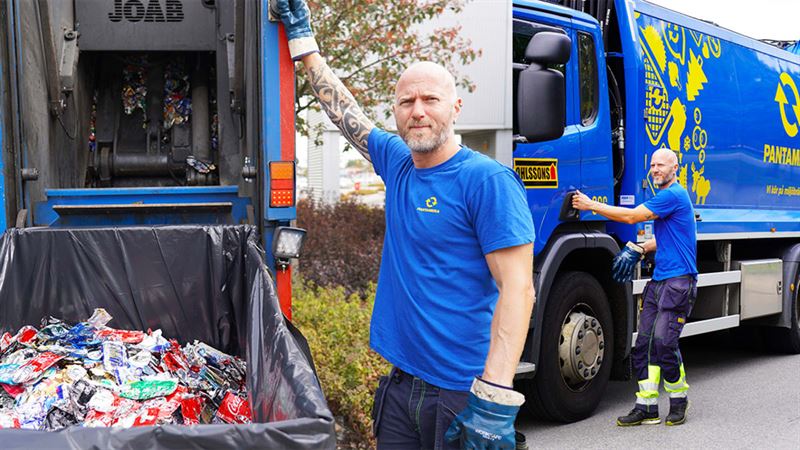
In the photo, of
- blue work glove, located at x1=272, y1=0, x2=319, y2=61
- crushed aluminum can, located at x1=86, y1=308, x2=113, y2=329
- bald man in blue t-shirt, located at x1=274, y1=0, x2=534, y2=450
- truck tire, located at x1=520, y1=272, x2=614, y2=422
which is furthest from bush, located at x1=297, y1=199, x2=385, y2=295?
bald man in blue t-shirt, located at x1=274, y1=0, x2=534, y2=450

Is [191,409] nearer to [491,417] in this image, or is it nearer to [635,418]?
[491,417]

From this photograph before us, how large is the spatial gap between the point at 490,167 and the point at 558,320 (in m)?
3.13

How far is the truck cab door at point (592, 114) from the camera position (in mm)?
5707

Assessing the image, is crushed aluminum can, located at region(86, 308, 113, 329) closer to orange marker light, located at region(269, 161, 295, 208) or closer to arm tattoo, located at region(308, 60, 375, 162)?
orange marker light, located at region(269, 161, 295, 208)

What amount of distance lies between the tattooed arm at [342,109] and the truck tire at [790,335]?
641 cm

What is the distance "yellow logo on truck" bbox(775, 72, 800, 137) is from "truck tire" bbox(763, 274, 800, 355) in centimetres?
147

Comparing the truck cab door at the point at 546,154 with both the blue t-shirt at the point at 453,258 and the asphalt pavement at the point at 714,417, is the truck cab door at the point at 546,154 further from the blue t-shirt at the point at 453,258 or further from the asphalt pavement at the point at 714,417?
the blue t-shirt at the point at 453,258

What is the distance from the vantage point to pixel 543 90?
4945 mm

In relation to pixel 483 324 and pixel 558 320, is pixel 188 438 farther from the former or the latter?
pixel 558 320

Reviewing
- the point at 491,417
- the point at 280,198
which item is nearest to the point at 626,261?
the point at 280,198

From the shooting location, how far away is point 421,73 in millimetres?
2674

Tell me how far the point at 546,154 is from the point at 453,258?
2.89 metres

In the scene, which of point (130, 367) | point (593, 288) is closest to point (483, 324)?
point (130, 367)

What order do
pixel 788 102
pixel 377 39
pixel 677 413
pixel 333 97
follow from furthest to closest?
pixel 788 102 → pixel 377 39 → pixel 677 413 → pixel 333 97
